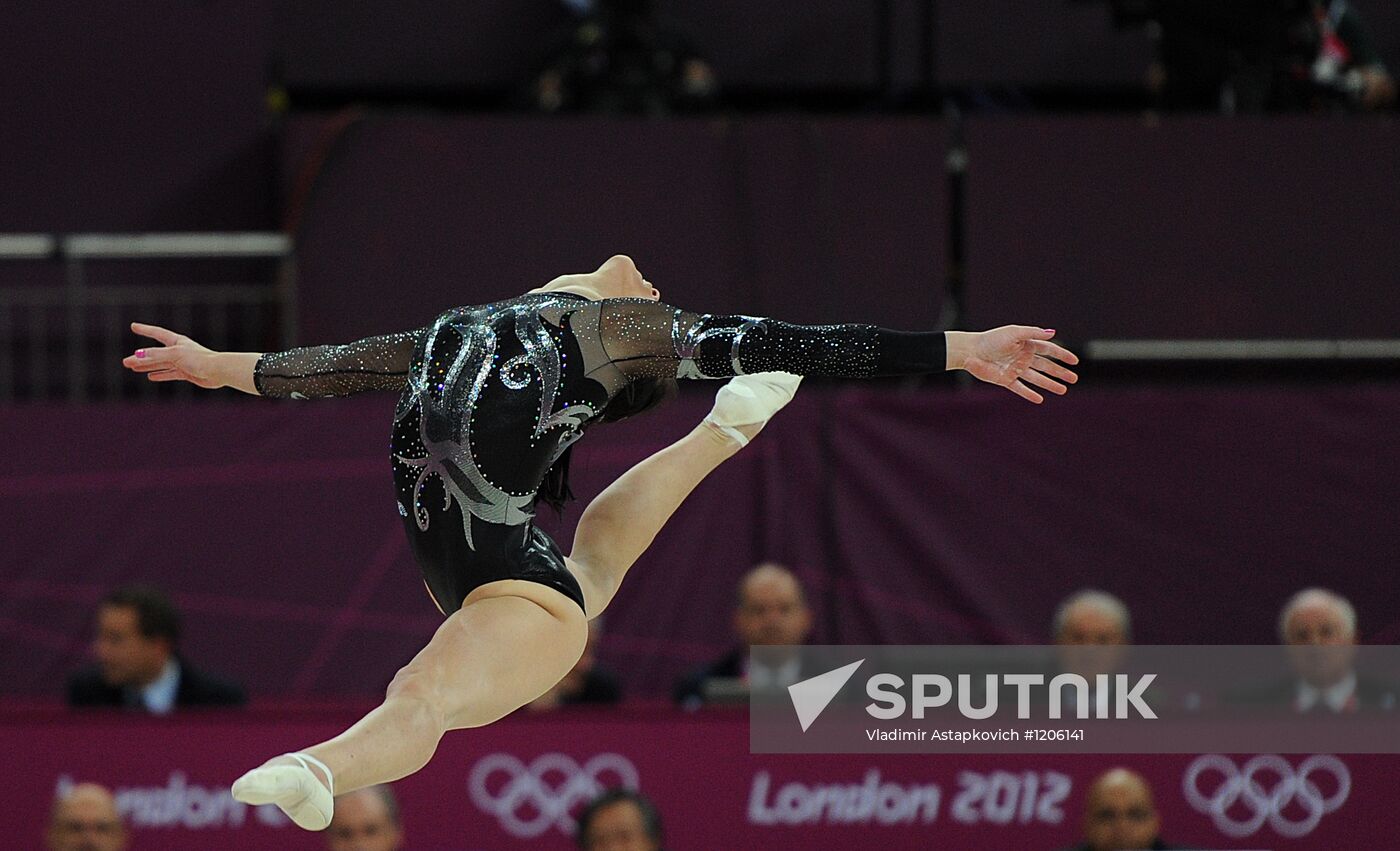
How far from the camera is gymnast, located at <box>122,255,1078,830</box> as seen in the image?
3807mm

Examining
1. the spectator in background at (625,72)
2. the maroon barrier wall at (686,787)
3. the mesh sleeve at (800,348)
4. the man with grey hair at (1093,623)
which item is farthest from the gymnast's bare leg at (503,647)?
the spectator in background at (625,72)

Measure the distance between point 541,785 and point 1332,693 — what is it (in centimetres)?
252

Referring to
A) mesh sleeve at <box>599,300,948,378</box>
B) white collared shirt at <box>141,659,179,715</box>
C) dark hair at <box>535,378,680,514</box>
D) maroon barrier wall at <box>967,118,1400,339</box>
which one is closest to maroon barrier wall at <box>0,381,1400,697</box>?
maroon barrier wall at <box>967,118,1400,339</box>

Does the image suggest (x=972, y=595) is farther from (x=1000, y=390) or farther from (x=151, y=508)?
(x=151, y=508)

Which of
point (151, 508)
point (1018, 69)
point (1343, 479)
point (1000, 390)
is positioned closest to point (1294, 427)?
point (1343, 479)

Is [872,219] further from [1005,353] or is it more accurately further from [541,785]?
[1005,353]

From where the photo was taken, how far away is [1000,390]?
7715 millimetres

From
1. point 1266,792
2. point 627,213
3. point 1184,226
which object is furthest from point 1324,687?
point 627,213

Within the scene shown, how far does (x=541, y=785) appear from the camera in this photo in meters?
6.21

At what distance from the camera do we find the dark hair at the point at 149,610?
6652mm

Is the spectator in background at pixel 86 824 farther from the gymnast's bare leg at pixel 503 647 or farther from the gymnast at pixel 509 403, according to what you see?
the gymnast's bare leg at pixel 503 647

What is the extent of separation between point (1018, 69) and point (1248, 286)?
1.80 m

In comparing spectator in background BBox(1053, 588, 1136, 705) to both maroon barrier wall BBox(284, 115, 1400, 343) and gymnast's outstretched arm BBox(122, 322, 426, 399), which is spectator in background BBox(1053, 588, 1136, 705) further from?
gymnast's outstretched arm BBox(122, 322, 426, 399)

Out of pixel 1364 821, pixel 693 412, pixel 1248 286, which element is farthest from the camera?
pixel 1248 286
